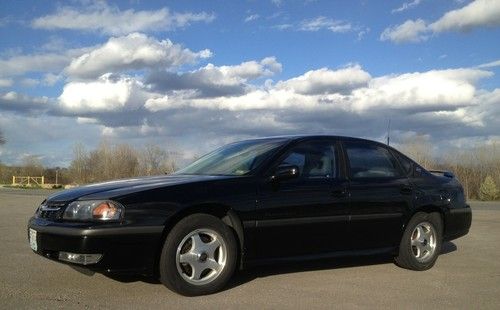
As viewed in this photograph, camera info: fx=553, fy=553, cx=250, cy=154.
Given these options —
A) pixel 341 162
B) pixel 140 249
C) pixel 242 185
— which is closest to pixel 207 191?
pixel 242 185

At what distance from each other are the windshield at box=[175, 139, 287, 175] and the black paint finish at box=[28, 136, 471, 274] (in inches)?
5.3

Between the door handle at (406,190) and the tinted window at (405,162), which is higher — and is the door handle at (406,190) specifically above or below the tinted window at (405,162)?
below

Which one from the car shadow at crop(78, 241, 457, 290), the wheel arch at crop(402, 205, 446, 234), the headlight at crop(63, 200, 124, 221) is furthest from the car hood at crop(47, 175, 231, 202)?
the wheel arch at crop(402, 205, 446, 234)

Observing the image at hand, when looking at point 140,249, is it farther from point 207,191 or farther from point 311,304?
point 311,304

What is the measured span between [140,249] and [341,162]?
8.43 ft

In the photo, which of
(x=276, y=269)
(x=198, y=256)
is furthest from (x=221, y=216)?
(x=276, y=269)

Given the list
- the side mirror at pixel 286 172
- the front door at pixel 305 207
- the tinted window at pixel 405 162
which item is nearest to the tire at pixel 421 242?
the tinted window at pixel 405 162

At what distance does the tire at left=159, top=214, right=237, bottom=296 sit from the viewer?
4.95 meters

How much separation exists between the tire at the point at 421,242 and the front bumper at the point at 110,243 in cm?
316

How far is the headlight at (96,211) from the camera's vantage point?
4.77m

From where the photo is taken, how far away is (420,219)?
6746 mm

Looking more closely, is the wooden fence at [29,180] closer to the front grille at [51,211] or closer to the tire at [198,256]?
the front grille at [51,211]

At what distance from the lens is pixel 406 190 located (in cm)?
662

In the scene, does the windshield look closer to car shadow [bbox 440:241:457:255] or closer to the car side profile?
the car side profile
